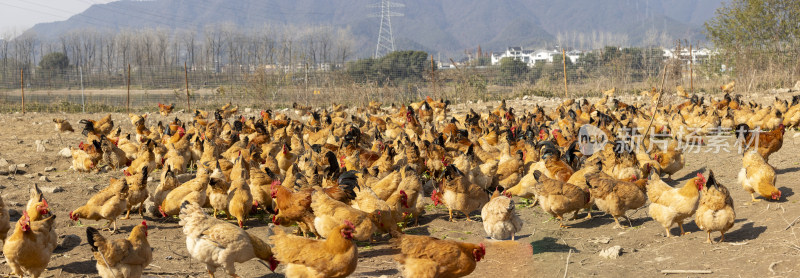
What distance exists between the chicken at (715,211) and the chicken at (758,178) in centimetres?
176

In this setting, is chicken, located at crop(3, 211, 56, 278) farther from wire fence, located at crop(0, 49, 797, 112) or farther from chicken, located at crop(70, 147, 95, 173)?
wire fence, located at crop(0, 49, 797, 112)

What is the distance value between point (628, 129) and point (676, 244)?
716cm

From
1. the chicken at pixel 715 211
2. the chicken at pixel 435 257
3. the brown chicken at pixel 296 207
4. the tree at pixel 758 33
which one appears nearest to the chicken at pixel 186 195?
the brown chicken at pixel 296 207

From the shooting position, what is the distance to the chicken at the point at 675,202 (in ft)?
23.8

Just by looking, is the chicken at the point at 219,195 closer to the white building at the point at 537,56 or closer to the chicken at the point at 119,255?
the chicken at the point at 119,255

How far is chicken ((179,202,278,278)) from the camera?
20.5 feet

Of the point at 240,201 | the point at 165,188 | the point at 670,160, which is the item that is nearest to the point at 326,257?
the point at 240,201

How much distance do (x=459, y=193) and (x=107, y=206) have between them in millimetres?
4587

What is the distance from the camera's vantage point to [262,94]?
2636 cm

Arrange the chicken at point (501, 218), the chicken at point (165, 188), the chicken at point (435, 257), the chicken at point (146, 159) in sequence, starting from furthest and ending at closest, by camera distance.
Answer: the chicken at point (146, 159) → the chicken at point (165, 188) → the chicken at point (501, 218) → the chicken at point (435, 257)

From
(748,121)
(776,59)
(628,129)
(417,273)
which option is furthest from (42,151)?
(776,59)

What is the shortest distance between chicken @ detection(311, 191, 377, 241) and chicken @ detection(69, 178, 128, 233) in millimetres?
2709

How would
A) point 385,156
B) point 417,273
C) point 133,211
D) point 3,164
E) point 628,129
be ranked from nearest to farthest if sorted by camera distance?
point 417,273, point 133,211, point 385,156, point 3,164, point 628,129

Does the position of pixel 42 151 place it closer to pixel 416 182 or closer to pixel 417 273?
pixel 416 182
